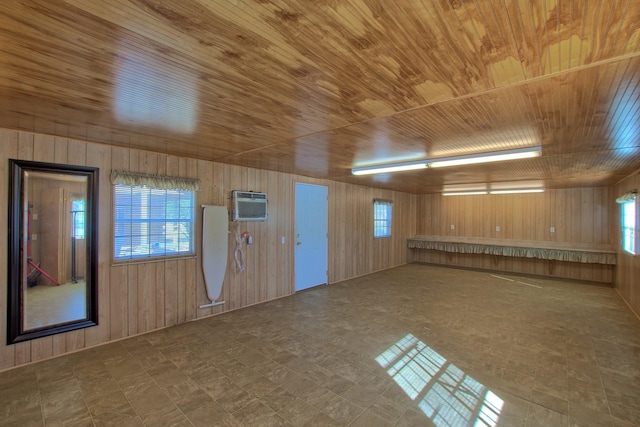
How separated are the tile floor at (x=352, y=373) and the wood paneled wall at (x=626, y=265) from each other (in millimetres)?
388

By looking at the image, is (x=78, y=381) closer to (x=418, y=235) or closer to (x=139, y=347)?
(x=139, y=347)

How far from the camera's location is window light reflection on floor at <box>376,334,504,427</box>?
215cm

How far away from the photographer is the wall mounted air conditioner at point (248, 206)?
450 cm

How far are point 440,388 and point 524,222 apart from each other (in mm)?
6944

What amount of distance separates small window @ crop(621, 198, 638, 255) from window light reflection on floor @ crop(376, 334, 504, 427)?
13.1ft

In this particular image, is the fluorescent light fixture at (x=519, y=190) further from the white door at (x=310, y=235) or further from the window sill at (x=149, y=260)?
the window sill at (x=149, y=260)

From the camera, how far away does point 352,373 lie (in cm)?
271

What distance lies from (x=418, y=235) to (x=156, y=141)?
8.33m

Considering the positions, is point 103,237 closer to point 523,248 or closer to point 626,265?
point 626,265

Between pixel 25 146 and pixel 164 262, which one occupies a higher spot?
pixel 25 146

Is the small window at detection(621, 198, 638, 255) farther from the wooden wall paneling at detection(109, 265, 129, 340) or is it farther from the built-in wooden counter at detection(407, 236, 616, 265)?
the wooden wall paneling at detection(109, 265, 129, 340)

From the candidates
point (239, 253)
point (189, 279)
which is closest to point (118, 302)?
point (189, 279)

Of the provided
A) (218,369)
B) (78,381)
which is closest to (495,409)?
(218,369)

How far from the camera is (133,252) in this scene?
141 inches
